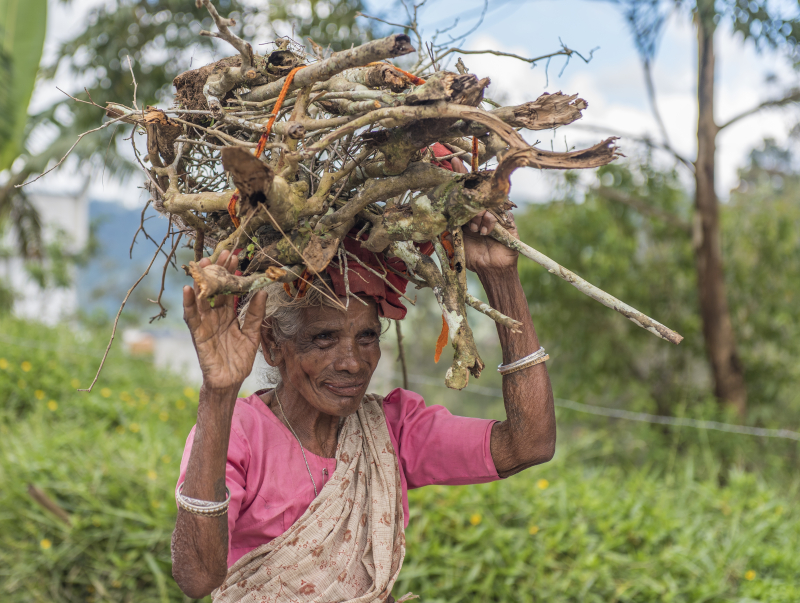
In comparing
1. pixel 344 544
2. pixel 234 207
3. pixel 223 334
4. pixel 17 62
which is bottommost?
pixel 344 544

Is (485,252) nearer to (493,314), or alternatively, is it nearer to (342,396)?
(493,314)

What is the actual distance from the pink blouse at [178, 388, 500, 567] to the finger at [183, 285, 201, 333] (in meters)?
0.35

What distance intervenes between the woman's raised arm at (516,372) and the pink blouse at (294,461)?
111 mm

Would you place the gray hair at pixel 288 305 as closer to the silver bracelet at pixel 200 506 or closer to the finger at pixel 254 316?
the finger at pixel 254 316

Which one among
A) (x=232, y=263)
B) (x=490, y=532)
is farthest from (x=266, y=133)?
(x=490, y=532)

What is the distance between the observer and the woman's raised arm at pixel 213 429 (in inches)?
56.9

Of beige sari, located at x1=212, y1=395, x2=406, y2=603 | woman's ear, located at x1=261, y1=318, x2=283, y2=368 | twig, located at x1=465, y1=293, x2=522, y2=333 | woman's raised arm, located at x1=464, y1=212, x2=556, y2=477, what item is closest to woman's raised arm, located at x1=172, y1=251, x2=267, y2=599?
beige sari, located at x1=212, y1=395, x2=406, y2=603

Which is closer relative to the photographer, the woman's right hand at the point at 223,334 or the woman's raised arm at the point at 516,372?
the woman's right hand at the point at 223,334

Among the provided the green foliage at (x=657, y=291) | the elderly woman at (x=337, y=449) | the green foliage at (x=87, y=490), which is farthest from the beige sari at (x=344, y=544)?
the green foliage at (x=657, y=291)

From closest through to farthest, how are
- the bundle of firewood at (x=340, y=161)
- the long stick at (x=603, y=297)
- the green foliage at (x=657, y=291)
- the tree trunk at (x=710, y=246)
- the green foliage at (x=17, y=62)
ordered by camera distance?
the bundle of firewood at (x=340, y=161)
the long stick at (x=603, y=297)
the green foliage at (x=17, y=62)
the tree trunk at (x=710, y=246)
the green foliage at (x=657, y=291)

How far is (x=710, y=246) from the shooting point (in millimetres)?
5715

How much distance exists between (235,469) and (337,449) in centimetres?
33

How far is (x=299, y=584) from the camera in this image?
1.76 m

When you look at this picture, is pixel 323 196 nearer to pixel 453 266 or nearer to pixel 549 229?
pixel 453 266
